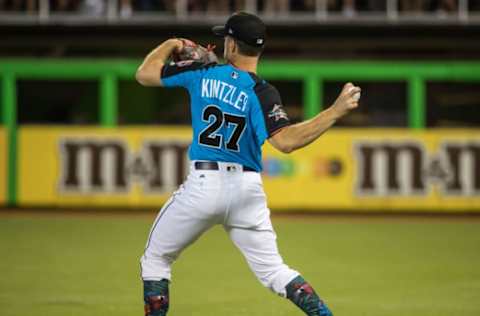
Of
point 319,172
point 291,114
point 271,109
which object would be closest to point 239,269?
point 271,109

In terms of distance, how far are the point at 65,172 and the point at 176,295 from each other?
9.42m

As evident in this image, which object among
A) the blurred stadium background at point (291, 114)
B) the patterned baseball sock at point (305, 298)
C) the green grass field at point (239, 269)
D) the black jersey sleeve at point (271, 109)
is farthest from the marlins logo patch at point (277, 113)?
the blurred stadium background at point (291, 114)

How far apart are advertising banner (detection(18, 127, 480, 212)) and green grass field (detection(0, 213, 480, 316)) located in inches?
60.1

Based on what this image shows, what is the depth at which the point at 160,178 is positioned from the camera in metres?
17.9

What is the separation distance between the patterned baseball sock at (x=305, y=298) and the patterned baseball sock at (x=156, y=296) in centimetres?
78

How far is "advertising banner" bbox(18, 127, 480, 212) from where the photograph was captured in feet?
58.7

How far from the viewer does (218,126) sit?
20.3 feet

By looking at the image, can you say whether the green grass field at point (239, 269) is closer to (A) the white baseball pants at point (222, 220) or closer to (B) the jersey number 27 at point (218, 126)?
(A) the white baseball pants at point (222, 220)

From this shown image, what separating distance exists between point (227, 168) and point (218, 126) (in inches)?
10.5

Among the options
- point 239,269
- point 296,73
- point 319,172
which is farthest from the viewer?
point 296,73

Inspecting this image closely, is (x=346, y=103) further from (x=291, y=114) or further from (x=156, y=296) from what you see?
(x=291, y=114)

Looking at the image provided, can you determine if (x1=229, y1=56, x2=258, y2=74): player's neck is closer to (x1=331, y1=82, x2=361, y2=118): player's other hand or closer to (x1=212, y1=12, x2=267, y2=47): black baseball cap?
(x1=212, y1=12, x2=267, y2=47): black baseball cap

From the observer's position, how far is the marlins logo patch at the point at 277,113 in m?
6.02

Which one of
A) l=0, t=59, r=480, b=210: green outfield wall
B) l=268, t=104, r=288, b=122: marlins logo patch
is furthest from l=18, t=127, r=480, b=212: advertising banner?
l=268, t=104, r=288, b=122: marlins logo patch
